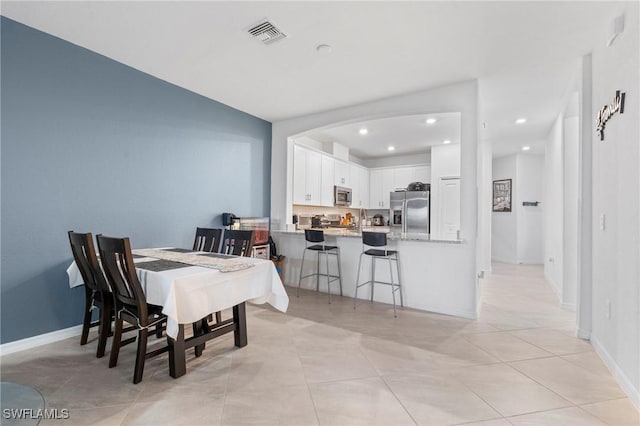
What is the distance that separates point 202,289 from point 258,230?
8.26 ft

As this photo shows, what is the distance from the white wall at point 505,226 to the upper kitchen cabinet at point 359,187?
132 inches

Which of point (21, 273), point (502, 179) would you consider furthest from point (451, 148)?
point (21, 273)

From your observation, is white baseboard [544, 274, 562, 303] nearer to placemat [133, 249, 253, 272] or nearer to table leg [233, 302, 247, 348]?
table leg [233, 302, 247, 348]

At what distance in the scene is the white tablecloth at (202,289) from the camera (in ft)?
6.49

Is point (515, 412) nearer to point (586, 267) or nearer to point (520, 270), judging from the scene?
point (586, 267)

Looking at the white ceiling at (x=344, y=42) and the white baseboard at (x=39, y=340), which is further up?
the white ceiling at (x=344, y=42)

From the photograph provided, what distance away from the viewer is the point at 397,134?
5828mm

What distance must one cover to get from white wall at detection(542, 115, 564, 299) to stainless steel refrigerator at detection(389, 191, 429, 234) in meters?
2.15

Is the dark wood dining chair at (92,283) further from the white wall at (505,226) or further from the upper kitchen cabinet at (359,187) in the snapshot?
the white wall at (505,226)

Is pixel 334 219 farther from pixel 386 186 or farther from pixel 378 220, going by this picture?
pixel 386 186

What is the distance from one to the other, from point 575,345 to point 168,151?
475 centimetres

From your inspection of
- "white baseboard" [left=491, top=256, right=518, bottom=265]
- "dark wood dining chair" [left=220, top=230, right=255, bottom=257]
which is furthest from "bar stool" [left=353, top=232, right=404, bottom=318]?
"white baseboard" [left=491, top=256, right=518, bottom=265]

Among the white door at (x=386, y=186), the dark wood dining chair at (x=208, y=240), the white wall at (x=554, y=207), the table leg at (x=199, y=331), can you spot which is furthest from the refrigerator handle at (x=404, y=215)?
the table leg at (x=199, y=331)

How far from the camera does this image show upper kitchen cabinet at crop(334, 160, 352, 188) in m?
6.53
